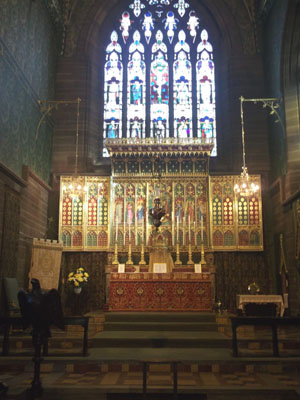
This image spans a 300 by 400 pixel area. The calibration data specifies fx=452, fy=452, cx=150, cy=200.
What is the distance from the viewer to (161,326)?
426 inches

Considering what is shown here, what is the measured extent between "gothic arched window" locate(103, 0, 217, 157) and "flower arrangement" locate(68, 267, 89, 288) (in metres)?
5.14

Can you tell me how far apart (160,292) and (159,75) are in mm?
9938

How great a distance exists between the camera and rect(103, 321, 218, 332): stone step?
35.3 ft

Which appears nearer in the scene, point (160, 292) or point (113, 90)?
point (160, 292)

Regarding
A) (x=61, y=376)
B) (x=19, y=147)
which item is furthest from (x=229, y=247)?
(x=61, y=376)

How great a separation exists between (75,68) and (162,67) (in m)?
3.57

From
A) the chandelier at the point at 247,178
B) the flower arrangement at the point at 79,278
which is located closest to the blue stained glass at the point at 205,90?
the chandelier at the point at 247,178

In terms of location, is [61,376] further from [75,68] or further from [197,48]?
[197,48]

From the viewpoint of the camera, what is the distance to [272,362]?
26.0 ft

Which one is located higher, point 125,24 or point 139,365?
point 125,24

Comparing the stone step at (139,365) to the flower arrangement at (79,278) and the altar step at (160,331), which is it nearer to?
the altar step at (160,331)

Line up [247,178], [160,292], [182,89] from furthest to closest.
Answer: [182,89] < [247,178] < [160,292]

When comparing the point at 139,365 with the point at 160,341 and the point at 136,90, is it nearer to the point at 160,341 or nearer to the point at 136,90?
the point at 160,341

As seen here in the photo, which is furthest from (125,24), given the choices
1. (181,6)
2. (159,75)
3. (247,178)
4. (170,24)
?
(247,178)
